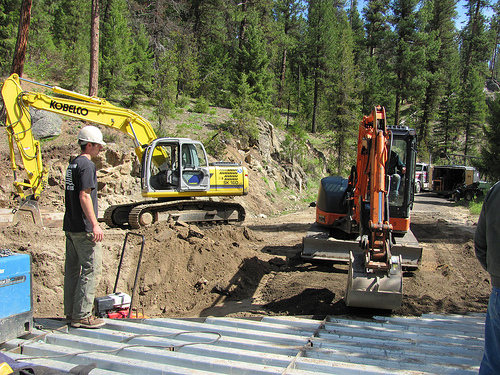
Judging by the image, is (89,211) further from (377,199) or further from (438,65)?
(438,65)

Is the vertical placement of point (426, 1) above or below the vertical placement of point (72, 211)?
above

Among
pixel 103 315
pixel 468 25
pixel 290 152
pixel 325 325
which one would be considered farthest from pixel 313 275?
pixel 468 25

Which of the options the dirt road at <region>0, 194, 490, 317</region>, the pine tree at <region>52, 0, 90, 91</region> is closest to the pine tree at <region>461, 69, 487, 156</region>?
the pine tree at <region>52, 0, 90, 91</region>

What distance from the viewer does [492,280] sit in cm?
289

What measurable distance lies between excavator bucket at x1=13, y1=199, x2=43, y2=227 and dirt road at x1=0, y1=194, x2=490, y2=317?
0.24m

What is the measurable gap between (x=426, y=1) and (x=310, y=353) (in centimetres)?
4089

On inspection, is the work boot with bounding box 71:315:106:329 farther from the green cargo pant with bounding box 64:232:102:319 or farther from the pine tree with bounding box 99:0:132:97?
the pine tree with bounding box 99:0:132:97

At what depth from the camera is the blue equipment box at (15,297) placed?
3.56 metres

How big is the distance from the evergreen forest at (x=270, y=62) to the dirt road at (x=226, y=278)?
11078mm

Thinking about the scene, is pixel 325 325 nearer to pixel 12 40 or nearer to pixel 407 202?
pixel 407 202

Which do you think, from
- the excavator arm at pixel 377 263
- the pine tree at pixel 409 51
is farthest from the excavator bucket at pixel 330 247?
the pine tree at pixel 409 51

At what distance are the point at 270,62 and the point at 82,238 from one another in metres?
29.5

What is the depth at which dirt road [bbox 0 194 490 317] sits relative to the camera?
6422 millimetres

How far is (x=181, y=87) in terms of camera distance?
30281 millimetres
